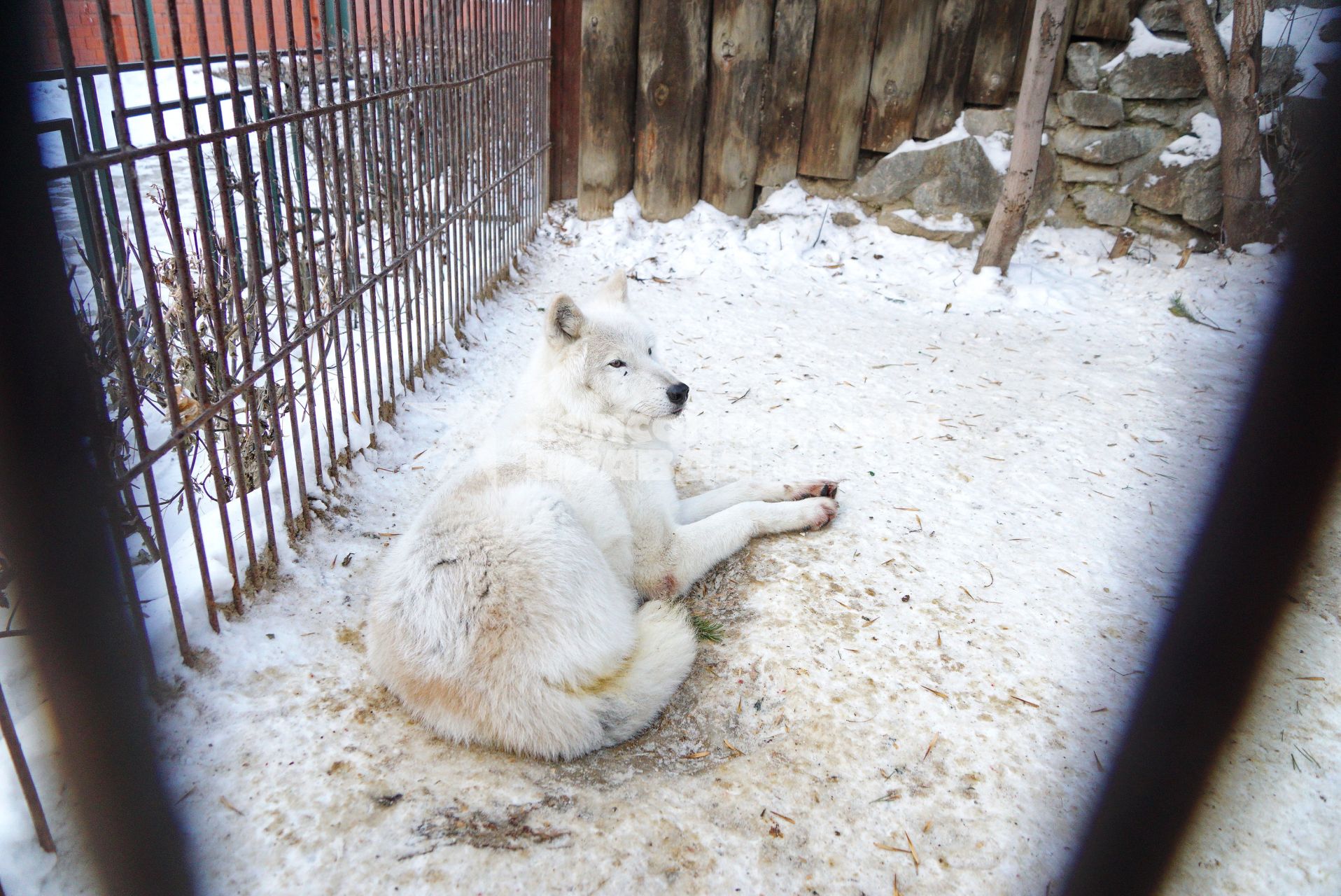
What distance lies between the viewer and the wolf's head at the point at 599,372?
10.4ft

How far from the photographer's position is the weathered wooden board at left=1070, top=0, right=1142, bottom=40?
6129 millimetres

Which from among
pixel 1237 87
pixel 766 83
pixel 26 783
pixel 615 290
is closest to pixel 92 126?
pixel 615 290

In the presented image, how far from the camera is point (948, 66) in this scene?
658 centimetres

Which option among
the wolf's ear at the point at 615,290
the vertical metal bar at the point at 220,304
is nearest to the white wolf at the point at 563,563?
the wolf's ear at the point at 615,290

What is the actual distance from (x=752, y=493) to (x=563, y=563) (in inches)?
57.0

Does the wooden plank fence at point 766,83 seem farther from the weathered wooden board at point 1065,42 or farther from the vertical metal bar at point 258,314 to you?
the vertical metal bar at point 258,314

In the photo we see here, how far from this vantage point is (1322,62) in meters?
5.93

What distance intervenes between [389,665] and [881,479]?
2538mm

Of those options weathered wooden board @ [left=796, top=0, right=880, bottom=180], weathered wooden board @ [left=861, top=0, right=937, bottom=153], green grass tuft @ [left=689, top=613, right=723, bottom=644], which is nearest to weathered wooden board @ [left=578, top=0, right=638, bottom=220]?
weathered wooden board @ [left=796, top=0, right=880, bottom=180]

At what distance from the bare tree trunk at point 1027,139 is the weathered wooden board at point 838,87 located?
1.33 m

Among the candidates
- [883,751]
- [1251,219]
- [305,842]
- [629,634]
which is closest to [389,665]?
[305,842]

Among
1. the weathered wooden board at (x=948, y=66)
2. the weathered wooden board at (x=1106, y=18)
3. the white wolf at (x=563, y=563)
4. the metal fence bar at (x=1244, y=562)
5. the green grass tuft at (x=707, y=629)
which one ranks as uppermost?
the weathered wooden board at (x=1106, y=18)

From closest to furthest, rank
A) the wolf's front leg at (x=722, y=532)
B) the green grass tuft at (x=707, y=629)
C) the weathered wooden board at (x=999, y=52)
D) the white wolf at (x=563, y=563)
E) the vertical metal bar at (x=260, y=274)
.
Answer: the white wolf at (x=563, y=563) < the vertical metal bar at (x=260, y=274) < the green grass tuft at (x=707, y=629) < the wolf's front leg at (x=722, y=532) < the weathered wooden board at (x=999, y=52)

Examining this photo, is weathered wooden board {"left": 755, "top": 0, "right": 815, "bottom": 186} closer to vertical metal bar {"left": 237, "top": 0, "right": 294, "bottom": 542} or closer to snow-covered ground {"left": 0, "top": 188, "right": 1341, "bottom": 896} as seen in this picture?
snow-covered ground {"left": 0, "top": 188, "right": 1341, "bottom": 896}
